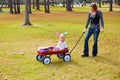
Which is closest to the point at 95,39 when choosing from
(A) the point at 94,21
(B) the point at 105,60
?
(A) the point at 94,21

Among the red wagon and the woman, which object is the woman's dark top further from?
the red wagon

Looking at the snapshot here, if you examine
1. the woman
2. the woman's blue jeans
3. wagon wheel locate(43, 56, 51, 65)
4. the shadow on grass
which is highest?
the woman

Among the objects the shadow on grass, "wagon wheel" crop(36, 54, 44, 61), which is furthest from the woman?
"wagon wheel" crop(36, 54, 44, 61)

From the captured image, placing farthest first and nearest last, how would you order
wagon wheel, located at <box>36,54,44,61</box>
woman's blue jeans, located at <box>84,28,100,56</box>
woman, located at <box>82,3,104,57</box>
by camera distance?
1. woman's blue jeans, located at <box>84,28,100,56</box>
2. woman, located at <box>82,3,104,57</box>
3. wagon wheel, located at <box>36,54,44,61</box>

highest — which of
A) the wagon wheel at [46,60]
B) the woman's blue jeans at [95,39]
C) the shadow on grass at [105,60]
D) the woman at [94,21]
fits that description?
the woman at [94,21]

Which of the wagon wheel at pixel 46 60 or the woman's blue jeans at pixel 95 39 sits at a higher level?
the woman's blue jeans at pixel 95 39

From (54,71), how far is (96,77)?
4.46 feet

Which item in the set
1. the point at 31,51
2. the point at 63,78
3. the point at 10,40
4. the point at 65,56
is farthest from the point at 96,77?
the point at 10,40

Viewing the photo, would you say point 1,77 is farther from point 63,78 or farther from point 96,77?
point 96,77

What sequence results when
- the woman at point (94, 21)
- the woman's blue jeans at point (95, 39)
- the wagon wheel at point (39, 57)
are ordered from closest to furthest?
the wagon wheel at point (39, 57) < the woman at point (94, 21) < the woman's blue jeans at point (95, 39)

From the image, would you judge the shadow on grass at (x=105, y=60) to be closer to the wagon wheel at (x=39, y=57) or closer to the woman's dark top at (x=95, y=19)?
→ the woman's dark top at (x=95, y=19)

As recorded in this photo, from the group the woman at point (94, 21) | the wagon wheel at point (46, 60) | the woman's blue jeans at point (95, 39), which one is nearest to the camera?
the wagon wheel at point (46, 60)

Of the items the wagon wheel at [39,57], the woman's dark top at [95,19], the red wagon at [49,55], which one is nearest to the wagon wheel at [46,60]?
the red wagon at [49,55]

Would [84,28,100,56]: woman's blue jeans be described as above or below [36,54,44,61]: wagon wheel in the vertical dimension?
above
